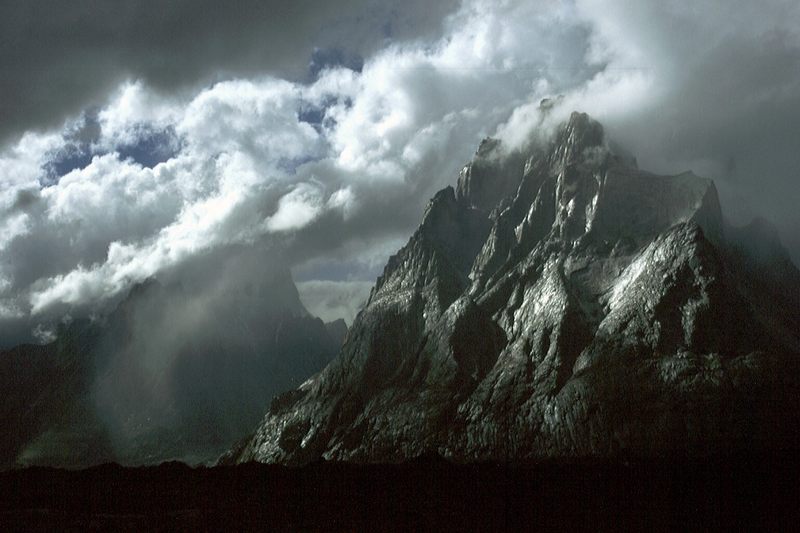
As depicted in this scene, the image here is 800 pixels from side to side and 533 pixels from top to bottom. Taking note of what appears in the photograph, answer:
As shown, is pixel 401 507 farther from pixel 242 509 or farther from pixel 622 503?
pixel 622 503

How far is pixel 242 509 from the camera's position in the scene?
111 meters

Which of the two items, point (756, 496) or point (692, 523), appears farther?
point (756, 496)

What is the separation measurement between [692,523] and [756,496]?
77.8 feet

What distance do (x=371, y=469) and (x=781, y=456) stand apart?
103895mm

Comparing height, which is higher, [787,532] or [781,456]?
[781,456]

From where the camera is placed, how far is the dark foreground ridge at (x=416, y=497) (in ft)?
319

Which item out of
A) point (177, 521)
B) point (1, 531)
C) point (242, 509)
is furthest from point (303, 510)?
point (1, 531)

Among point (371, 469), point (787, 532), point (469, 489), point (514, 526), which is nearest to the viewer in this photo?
point (787, 532)

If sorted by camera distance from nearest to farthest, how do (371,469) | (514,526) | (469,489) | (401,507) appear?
(514,526), (401,507), (469,489), (371,469)

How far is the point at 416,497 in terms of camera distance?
120250 mm

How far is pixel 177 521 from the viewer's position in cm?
10019

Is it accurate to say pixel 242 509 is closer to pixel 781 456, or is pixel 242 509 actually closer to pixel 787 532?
pixel 787 532

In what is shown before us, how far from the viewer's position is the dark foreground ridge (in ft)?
319

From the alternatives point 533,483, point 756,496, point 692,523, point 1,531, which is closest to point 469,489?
point 533,483
